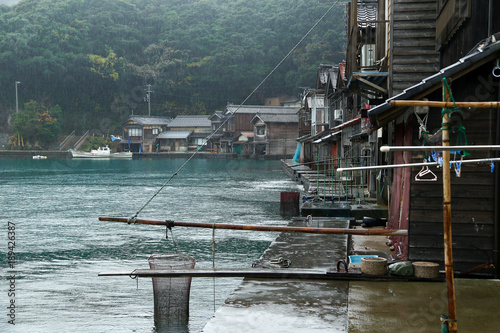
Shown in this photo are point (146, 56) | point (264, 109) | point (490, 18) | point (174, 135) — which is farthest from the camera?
point (146, 56)

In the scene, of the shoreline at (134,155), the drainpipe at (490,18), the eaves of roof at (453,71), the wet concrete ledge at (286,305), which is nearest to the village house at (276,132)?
the shoreline at (134,155)

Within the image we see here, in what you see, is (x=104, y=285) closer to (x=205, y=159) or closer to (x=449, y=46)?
(x=449, y=46)

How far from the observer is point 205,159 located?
280ft

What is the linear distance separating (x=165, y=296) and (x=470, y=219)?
457cm

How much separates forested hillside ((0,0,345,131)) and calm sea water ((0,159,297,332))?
6702cm

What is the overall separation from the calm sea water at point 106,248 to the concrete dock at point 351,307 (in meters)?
1.41

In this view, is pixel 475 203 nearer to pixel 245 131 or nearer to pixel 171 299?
pixel 171 299

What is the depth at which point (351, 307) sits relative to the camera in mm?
6539

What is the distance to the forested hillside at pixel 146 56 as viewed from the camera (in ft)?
310

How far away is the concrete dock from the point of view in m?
5.93

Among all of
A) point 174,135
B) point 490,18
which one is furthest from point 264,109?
point 490,18

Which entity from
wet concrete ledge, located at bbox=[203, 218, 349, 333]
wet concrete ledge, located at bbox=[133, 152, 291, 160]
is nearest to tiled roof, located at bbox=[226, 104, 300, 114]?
wet concrete ledge, located at bbox=[133, 152, 291, 160]

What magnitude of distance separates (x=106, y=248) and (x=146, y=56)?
94.1m

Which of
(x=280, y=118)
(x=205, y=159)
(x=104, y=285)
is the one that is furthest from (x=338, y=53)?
(x=104, y=285)
